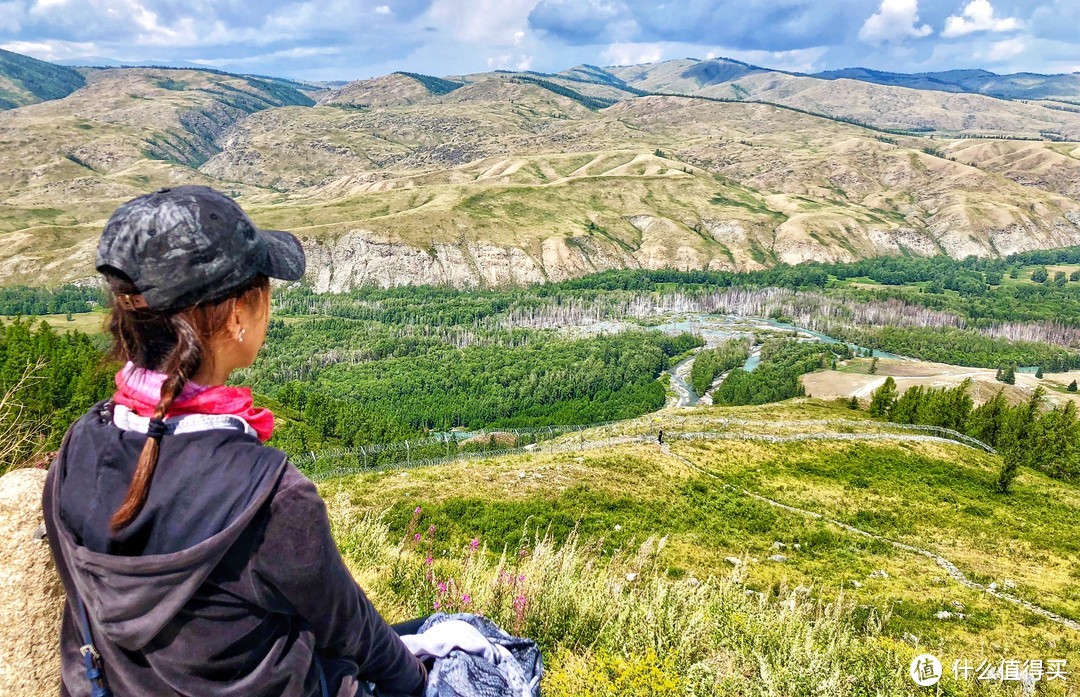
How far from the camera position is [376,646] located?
346 cm

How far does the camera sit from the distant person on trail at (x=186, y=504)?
8.52 feet

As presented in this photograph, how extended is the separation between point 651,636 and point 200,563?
212 inches

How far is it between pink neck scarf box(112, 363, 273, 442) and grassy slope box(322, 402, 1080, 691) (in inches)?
436

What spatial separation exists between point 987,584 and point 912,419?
4132cm

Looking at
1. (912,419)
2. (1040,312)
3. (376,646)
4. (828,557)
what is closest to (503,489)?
(828,557)

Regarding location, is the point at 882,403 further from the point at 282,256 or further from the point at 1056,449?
the point at 282,256

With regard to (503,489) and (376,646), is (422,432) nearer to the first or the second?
(503,489)

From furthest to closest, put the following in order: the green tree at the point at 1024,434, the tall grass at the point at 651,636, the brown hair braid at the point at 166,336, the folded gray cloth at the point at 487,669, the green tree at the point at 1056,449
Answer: the green tree at the point at 1024,434, the green tree at the point at 1056,449, the tall grass at the point at 651,636, the folded gray cloth at the point at 487,669, the brown hair braid at the point at 166,336

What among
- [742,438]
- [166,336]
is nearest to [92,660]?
[166,336]

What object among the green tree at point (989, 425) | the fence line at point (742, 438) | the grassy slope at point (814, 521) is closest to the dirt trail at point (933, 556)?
the grassy slope at point (814, 521)

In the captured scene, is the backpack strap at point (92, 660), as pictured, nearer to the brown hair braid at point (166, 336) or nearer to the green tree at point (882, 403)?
the brown hair braid at point (166, 336)

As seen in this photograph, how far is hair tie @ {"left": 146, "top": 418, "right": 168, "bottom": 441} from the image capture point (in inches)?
106

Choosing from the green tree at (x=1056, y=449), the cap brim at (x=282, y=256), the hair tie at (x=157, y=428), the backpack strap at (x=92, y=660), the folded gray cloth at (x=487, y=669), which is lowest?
the green tree at (x=1056, y=449)

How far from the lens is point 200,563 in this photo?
8.29ft
